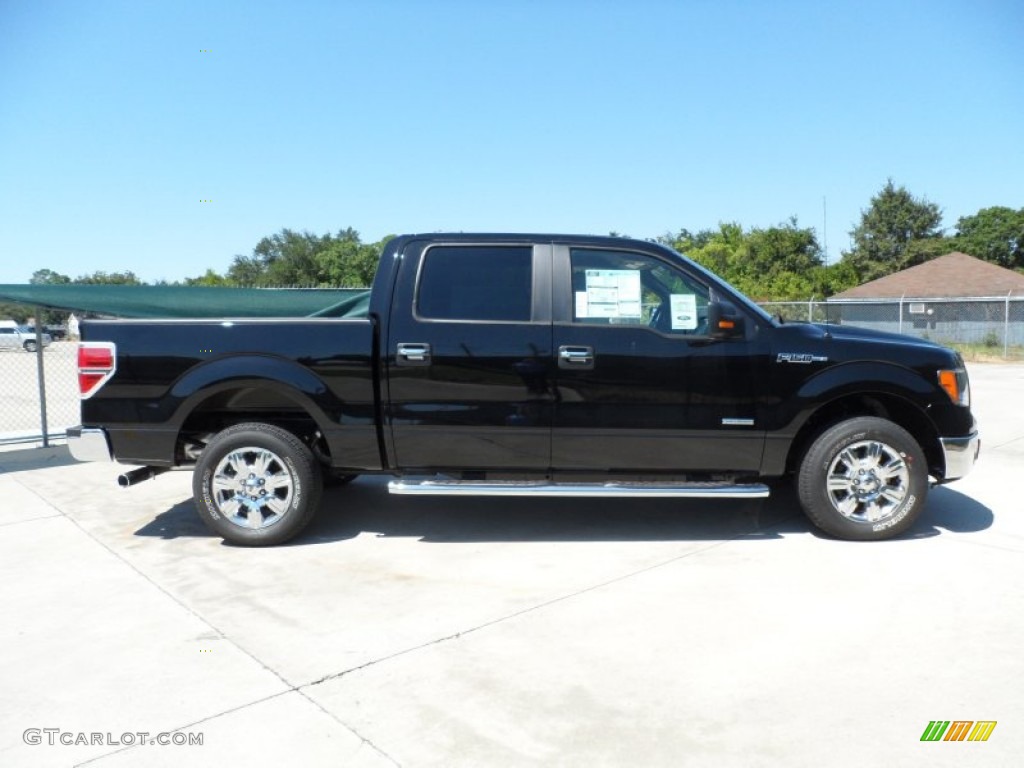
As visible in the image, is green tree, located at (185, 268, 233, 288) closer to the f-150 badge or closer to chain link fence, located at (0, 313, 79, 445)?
chain link fence, located at (0, 313, 79, 445)

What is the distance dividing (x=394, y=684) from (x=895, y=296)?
32.0 metres

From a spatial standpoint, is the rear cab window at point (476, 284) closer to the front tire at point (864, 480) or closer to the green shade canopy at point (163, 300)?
the front tire at point (864, 480)

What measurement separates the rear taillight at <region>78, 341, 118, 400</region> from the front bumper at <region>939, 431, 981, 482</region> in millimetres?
5334

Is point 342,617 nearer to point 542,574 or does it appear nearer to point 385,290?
point 542,574

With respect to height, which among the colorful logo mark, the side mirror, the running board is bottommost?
the colorful logo mark

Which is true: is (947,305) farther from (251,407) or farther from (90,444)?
(90,444)

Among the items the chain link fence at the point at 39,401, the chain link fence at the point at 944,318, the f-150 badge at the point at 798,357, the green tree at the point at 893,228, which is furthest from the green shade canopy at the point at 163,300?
the green tree at the point at 893,228

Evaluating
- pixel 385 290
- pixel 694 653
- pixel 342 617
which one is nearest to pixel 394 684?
pixel 342 617

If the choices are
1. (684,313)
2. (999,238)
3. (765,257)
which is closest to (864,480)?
(684,313)

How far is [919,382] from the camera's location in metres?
5.04

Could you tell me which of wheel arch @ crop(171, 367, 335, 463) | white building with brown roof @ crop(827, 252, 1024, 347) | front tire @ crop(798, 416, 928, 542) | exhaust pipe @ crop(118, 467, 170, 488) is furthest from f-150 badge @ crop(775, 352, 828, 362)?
white building with brown roof @ crop(827, 252, 1024, 347)

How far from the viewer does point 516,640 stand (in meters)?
3.76

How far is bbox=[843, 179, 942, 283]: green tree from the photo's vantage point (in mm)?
51531

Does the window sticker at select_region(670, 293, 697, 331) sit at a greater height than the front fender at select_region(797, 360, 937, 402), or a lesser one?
greater
